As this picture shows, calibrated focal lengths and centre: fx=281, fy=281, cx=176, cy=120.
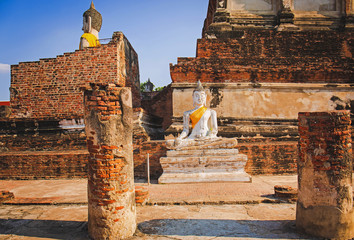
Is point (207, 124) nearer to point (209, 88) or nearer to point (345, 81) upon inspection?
point (209, 88)

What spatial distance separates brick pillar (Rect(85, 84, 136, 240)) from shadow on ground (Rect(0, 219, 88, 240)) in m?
0.28

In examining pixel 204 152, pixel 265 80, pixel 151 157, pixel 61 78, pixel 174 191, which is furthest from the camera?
pixel 61 78

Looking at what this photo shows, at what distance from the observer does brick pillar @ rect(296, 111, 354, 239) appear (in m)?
3.08

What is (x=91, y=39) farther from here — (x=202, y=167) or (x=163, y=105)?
(x=202, y=167)

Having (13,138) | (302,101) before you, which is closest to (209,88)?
(302,101)

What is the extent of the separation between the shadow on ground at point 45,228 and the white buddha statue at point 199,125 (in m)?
3.33

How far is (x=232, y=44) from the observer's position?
941cm

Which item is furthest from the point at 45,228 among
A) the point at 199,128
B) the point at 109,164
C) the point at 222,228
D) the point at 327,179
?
the point at 199,128

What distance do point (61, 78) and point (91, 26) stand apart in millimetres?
3861

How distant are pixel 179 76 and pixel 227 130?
2.28 meters

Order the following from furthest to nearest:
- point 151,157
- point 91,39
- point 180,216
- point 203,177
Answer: point 91,39, point 151,157, point 203,177, point 180,216

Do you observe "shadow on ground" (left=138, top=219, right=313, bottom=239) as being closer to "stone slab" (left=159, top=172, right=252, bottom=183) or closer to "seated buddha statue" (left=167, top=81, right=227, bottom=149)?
"stone slab" (left=159, top=172, right=252, bottom=183)

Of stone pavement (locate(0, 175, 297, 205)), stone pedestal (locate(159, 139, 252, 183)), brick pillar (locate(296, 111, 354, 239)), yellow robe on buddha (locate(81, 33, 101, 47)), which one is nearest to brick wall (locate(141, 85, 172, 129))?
yellow robe on buddha (locate(81, 33, 101, 47))

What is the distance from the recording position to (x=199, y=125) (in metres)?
6.95
